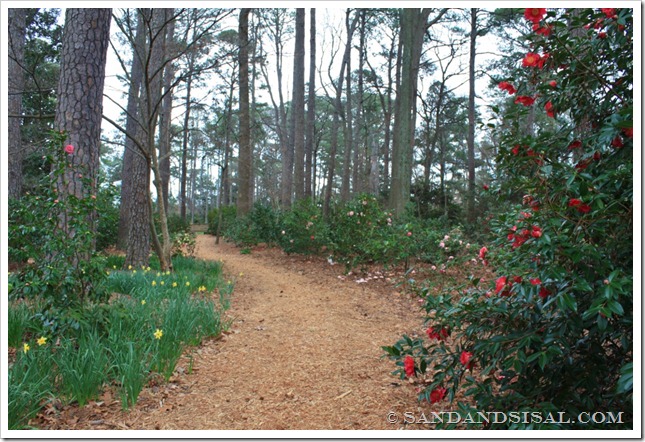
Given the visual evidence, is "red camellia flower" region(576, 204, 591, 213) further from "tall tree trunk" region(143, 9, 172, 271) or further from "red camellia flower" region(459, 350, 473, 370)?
"tall tree trunk" region(143, 9, 172, 271)

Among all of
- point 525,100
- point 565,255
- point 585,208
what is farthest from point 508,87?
point 565,255

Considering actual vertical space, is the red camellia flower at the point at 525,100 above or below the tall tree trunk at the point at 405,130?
below

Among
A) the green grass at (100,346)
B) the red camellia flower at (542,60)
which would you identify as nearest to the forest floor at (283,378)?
the green grass at (100,346)

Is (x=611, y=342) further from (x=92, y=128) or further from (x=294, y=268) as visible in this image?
(x=294, y=268)

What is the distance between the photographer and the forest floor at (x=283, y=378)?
1.88m

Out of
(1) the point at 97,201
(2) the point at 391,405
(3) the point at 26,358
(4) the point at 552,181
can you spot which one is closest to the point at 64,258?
(1) the point at 97,201

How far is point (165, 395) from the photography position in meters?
2.16

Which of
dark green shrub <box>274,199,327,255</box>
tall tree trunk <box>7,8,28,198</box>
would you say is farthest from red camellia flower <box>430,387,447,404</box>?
tall tree trunk <box>7,8,28,198</box>

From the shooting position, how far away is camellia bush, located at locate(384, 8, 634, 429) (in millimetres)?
1425

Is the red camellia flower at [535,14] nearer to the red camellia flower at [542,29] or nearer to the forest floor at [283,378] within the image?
the red camellia flower at [542,29]

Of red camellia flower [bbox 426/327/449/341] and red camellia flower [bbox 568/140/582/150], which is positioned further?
red camellia flower [bbox 426/327/449/341]

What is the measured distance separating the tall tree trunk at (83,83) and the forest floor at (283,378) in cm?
164

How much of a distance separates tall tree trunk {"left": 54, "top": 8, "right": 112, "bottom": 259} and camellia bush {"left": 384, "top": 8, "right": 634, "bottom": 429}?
269 centimetres

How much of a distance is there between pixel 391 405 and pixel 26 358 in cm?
188
